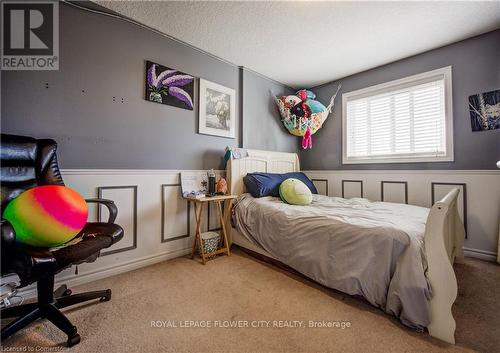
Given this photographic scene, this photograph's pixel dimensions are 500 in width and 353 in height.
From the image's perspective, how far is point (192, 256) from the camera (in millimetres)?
2227

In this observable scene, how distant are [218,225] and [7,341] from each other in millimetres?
1788

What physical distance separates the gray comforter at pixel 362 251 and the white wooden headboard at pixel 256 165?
63 cm

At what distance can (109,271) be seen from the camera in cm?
184

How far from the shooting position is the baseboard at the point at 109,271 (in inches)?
60.7

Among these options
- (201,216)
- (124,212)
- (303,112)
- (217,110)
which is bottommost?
(201,216)

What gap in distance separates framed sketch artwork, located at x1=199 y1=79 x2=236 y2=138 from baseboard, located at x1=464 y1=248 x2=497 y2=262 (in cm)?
294

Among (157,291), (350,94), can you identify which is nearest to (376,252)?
(157,291)

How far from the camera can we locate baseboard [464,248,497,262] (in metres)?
2.11

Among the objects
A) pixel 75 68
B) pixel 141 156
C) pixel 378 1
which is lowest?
pixel 141 156

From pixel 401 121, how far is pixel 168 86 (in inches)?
113

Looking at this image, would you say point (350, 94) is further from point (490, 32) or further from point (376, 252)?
point (376, 252)

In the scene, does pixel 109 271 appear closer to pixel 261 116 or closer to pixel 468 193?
pixel 261 116

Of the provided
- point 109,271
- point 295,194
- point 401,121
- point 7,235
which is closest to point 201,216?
point 109,271

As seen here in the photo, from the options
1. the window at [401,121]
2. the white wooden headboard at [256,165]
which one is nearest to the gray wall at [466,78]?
the window at [401,121]
